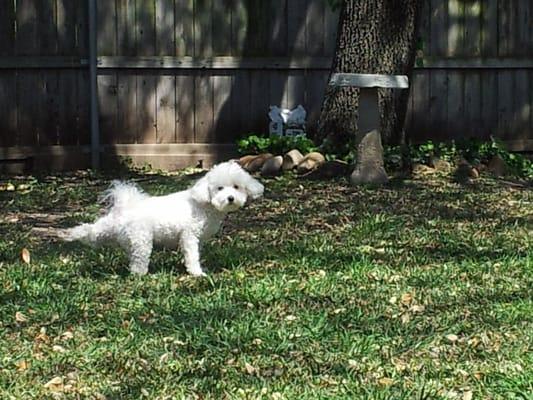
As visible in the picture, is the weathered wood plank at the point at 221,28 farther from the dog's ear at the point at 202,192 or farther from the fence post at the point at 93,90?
the dog's ear at the point at 202,192

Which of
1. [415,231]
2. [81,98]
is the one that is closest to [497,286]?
[415,231]

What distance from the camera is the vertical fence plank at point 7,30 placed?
1129 centimetres

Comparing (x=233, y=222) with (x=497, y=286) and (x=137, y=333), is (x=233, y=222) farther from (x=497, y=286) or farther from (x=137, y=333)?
(x=137, y=333)

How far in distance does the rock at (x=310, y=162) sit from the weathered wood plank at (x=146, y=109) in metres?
2.06

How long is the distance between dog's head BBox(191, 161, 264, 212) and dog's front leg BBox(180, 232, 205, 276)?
0.81ft

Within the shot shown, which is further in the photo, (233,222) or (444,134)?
(444,134)

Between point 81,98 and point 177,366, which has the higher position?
point 81,98

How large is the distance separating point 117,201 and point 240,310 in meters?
1.14

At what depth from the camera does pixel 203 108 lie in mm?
11789

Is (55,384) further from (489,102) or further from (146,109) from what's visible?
(489,102)

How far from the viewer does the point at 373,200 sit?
348 inches

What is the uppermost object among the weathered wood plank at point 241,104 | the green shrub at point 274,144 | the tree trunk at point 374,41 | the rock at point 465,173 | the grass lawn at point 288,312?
the tree trunk at point 374,41

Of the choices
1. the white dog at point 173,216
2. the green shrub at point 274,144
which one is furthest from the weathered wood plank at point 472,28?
the white dog at point 173,216

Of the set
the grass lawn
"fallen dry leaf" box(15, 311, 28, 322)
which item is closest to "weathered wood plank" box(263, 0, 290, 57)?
the grass lawn
